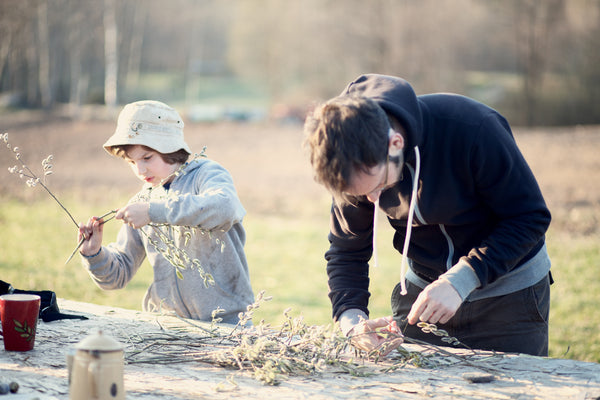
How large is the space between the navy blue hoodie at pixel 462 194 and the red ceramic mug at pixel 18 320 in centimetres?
100

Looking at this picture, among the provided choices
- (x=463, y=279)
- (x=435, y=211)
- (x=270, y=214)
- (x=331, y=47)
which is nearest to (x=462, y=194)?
(x=435, y=211)

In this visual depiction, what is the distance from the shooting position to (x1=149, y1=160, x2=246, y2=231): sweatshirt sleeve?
2.28 m

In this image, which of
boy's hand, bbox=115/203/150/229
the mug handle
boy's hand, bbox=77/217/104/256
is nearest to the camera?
the mug handle

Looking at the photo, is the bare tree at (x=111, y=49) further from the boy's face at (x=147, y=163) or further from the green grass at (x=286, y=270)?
the boy's face at (x=147, y=163)

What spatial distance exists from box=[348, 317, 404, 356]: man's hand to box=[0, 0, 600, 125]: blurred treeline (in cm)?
1787

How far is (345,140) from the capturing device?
1657mm

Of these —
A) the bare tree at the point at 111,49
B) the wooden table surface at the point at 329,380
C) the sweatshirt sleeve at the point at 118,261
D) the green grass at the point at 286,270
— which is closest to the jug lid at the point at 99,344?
the wooden table surface at the point at 329,380

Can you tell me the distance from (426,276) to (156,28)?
90.2ft

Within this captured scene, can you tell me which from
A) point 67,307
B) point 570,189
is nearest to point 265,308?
point 67,307

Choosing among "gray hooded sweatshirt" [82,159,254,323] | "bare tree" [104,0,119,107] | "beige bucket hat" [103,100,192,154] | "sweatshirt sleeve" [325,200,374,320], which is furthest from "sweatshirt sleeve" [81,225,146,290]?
"bare tree" [104,0,119,107]

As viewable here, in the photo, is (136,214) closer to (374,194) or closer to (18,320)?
(18,320)

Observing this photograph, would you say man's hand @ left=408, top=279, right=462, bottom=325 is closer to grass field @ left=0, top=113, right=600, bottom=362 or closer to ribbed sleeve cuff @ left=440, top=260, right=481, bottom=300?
ribbed sleeve cuff @ left=440, top=260, right=481, bottom=300

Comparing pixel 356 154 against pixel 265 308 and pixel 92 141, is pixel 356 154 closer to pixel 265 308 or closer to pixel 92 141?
pixel 265 308

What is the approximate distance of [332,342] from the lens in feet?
6.26
